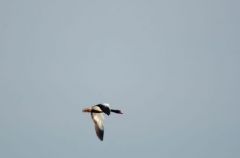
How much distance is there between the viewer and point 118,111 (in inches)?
4995

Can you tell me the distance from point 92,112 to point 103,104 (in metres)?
1.71

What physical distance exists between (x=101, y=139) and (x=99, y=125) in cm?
255

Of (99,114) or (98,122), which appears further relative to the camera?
(99,114)

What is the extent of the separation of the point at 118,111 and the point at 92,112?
3.49 meters

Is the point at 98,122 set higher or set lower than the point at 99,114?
lower

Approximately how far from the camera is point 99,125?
401ft

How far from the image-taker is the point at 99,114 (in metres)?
124

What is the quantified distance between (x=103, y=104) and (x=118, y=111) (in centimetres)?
448

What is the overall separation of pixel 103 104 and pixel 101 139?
12.0 feet

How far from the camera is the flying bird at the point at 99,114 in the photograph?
4772 inches

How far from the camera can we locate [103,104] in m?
123

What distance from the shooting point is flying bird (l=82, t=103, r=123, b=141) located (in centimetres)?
12121

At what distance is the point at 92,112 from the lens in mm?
123938
